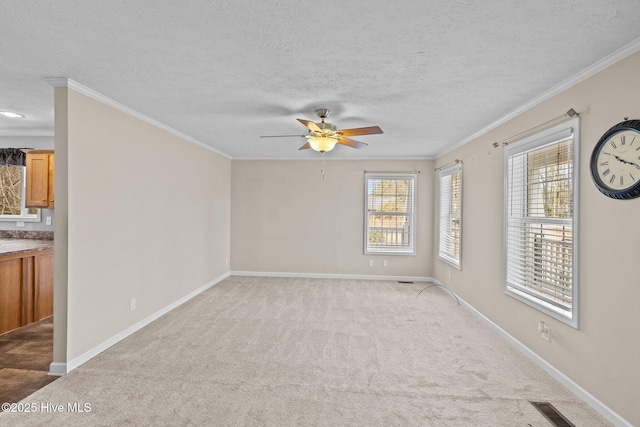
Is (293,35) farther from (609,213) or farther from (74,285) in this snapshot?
(74,285)

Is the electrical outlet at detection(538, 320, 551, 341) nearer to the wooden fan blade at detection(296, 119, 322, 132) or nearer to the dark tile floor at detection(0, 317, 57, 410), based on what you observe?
the wooden fan blade at detection(296, 119, 322, 132)

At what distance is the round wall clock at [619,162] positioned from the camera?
77.6 inches

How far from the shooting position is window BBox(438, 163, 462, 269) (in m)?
5.05

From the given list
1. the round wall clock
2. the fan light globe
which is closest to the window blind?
the round wall clock

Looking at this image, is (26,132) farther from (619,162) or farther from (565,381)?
(565,381)

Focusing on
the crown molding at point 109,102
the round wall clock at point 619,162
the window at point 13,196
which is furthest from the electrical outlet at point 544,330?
the window at point 13,196

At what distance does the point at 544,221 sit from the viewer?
9.63ft

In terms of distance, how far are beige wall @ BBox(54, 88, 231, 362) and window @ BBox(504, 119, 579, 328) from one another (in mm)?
4108

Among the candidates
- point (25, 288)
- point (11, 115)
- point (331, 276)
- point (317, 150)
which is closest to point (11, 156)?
point (11, 115)

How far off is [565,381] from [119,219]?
431cm

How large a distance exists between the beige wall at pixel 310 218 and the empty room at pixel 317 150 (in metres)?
1.33

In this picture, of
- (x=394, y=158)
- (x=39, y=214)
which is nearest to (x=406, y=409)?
(x=394, y=158)

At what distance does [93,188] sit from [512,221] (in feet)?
13.8

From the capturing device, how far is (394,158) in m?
6.33
